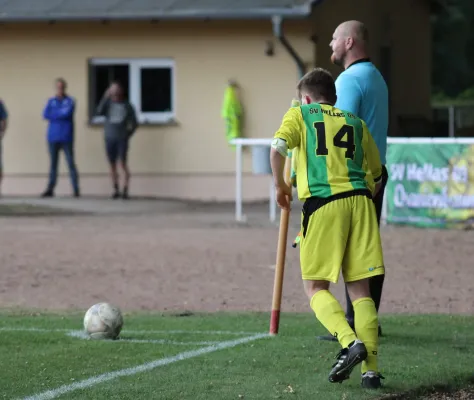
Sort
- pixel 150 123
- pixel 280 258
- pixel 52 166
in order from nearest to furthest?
1. pixel 280 258
2. pixel 52 166
3. pixel 150 123

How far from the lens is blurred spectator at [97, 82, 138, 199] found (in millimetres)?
21703

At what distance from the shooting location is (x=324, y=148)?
270 inches

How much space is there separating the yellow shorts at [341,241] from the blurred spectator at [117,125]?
15016 mm

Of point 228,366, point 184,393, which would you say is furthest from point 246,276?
point 184,393

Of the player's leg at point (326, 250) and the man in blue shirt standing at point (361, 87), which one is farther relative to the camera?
the man in blue shirt standing at point (361, 87)

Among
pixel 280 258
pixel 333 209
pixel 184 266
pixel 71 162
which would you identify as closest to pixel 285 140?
pixel 333 209

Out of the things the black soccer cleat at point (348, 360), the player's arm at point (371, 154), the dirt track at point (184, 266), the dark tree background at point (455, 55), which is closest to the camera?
the black soccer cleat at point (348, 360)

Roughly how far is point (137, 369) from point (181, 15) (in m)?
15.6

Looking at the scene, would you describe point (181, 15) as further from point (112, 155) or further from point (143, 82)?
point (112, 155)

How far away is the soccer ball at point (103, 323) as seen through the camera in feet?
27.8

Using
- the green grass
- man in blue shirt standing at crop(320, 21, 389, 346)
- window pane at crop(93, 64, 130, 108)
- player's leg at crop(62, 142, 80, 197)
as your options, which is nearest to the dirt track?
the green grass

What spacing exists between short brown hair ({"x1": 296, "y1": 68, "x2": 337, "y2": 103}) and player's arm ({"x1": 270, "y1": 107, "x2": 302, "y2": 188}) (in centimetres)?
30

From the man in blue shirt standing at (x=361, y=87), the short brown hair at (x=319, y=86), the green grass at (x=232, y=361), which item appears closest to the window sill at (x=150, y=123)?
the green grass at (x=232, y=361)

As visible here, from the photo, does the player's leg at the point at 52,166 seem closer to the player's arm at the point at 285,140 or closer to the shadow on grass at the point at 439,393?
the player's arm at the point at 285,140
